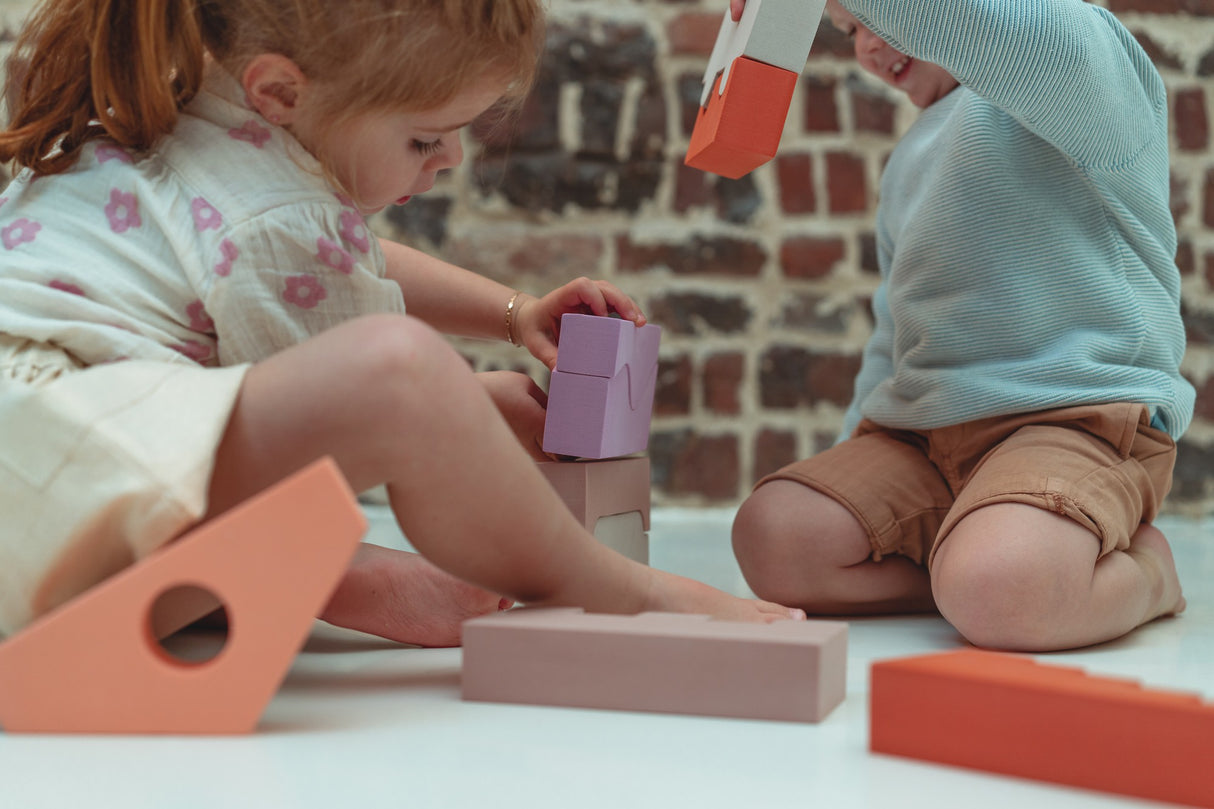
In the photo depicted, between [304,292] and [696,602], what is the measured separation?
1.16ft

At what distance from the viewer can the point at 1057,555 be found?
2.90ft

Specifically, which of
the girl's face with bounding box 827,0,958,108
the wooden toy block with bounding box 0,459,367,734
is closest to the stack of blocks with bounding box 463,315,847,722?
the wooden toy block with bounding box 0,459,367,734

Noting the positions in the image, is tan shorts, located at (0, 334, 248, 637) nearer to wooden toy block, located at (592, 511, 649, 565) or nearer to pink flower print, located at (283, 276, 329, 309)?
pink flower print, located at (283, 276, 329, 309)

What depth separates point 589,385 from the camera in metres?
1.01

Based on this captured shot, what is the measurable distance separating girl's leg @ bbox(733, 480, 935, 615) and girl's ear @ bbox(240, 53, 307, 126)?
0.57 meters

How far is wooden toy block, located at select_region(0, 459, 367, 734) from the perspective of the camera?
0.58 metres

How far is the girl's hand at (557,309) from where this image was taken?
1.09m

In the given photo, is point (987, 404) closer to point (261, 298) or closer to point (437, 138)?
point (437, 138)

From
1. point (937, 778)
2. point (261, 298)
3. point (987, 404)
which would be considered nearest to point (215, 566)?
point (261, 298)

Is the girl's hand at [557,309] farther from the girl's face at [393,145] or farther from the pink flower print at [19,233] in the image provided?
the pink flower print at [19,233]

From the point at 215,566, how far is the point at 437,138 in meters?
0.42

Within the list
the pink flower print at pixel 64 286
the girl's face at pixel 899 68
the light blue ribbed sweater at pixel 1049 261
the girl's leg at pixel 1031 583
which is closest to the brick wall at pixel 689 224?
the girl's face at pixel 899 68

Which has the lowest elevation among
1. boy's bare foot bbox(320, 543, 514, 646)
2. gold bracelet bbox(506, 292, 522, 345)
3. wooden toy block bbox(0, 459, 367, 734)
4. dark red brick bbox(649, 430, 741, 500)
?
dark red brick bbox(649, 430, 741, 500)

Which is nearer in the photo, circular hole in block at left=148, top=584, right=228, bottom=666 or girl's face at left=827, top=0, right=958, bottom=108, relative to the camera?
circular hole in block at left=148, top=584, right=228, bottom=666
